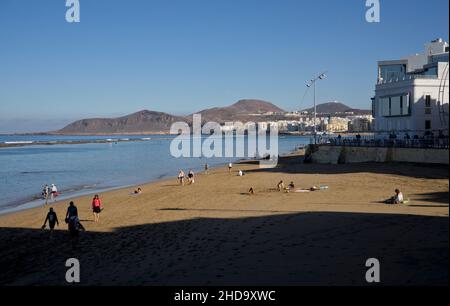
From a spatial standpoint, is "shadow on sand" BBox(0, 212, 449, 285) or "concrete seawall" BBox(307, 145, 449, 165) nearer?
"shadow on sand" BBox(0, 212, 449, 285)

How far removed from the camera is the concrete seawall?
84.6 feet

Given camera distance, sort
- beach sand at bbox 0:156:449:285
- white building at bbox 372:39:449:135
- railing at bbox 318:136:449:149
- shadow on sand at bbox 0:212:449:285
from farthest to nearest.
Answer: white building at bbox 372:39:449:135, railing at bbox 318:136:449:149, beach sand at bbox 0:156:449:285, shadow on sand at bbox 0:212:449:285

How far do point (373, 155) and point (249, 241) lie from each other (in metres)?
22.0

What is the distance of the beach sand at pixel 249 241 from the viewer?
8992 millimetres

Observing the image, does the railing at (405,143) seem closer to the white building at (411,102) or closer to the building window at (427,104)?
the white building at (411,102)

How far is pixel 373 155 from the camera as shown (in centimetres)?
3181

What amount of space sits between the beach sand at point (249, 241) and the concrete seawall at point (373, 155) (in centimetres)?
448

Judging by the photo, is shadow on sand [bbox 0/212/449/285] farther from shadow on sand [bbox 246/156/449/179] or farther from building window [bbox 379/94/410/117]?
building window [bbox 379/94/410/117]

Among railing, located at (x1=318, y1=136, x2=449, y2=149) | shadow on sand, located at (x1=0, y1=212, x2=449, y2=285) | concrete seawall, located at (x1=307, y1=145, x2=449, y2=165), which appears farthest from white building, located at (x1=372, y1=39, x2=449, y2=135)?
shadow on sand, located at (x1=0, y1=212, x2=449, y2=285)

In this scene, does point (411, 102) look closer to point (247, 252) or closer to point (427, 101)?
point (427, 101)

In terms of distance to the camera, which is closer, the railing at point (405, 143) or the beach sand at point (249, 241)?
the beach sand at point (249, 241)

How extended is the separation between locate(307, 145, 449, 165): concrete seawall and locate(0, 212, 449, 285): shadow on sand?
44.2 feet

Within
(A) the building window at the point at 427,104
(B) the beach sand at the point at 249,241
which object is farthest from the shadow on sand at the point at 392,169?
(A) the building window at the point at 427,104
